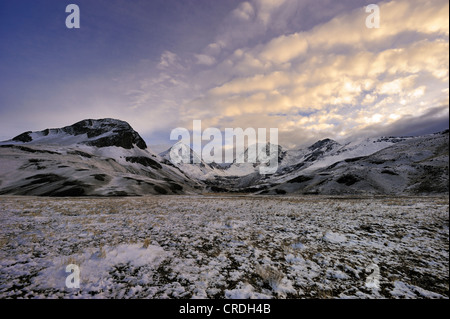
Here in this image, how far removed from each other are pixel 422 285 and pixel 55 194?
9126 cm

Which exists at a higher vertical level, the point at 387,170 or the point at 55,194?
the point at 387,170

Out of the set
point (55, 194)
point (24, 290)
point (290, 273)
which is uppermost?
point (24, 290)

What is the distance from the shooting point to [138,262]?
661 cm

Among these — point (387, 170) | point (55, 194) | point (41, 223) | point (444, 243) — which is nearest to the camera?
point (444, 243)

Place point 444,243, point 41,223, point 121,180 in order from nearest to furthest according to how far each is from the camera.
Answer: point 444,243 < point 41,223 < point 121,180

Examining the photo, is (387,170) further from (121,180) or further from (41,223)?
(121,180)

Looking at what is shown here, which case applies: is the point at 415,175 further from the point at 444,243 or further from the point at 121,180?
the point at 121,180

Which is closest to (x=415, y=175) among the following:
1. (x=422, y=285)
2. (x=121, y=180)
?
(x=422, y=285)

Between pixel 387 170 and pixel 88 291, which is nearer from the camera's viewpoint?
pixel 88 291

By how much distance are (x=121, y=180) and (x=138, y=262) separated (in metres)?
96.2

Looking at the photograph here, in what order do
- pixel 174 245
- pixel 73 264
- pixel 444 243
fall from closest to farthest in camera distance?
pixel 73 264 < pixel 174 245 < pixel 444 243

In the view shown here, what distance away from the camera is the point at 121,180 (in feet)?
299
